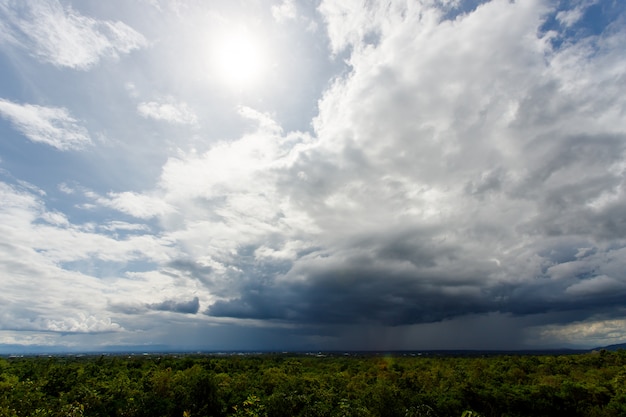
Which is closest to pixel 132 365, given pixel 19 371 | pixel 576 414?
pixel 19 371

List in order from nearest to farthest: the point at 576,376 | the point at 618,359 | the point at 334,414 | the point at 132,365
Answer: the point at 334,414 < the point at 576,376 < the point at 618,359 < the point at 132,365

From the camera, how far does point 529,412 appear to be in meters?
43.9

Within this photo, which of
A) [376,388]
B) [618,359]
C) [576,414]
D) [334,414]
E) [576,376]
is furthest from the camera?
[618,359]

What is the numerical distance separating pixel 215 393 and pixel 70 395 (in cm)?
1561

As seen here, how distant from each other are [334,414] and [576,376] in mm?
55245

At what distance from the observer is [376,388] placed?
46312mm

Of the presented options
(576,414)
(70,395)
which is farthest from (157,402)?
(576,414)

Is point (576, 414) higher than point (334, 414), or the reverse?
point (334, 414)

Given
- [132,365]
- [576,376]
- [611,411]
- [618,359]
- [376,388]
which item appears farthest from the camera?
[132,365]

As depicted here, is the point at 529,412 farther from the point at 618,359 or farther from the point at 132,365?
the point at 132,365

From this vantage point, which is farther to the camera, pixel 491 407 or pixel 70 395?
pixel 491 407

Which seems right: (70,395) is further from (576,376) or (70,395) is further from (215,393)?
(576,376)

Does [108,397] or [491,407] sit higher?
[108,397]

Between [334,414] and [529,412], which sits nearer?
[334,414]
